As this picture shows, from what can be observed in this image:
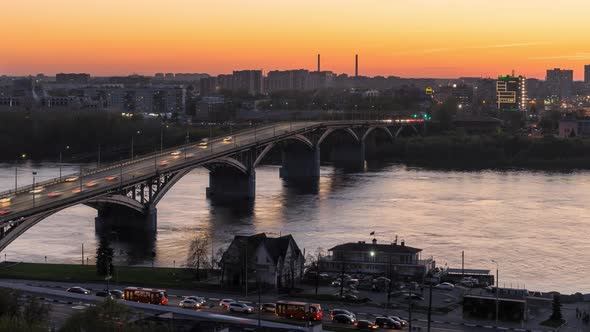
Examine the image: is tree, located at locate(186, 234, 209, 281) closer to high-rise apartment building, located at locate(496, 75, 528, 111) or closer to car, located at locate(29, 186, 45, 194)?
car, located at locate(29, 186, 45, 194)

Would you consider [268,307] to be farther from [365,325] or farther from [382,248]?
[382,248]

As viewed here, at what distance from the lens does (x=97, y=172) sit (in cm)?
3634

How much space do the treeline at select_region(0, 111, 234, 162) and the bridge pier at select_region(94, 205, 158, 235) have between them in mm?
33494

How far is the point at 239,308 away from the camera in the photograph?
66.2 ft

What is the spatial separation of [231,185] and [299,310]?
24.7 meters

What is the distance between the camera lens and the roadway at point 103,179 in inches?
1107

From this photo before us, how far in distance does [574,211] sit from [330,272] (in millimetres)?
15705

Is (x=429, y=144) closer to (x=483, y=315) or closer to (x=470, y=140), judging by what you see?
(x=470, y=140)

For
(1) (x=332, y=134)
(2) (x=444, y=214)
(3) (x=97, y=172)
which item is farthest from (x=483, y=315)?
(1) (x=332, y=134)

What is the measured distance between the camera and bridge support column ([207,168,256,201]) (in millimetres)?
43844

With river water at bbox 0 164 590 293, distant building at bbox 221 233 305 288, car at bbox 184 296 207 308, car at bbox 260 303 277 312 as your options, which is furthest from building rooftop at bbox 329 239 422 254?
car at bbox 184 296 207 308

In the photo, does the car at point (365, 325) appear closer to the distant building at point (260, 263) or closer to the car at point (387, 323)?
the car at point (387, 323)

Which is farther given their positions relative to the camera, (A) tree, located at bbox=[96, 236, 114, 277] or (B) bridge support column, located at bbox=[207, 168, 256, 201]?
(B) bridge support column, located at bbox=[207, 168, 256, 201]

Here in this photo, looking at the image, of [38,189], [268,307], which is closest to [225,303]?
[268,307]
